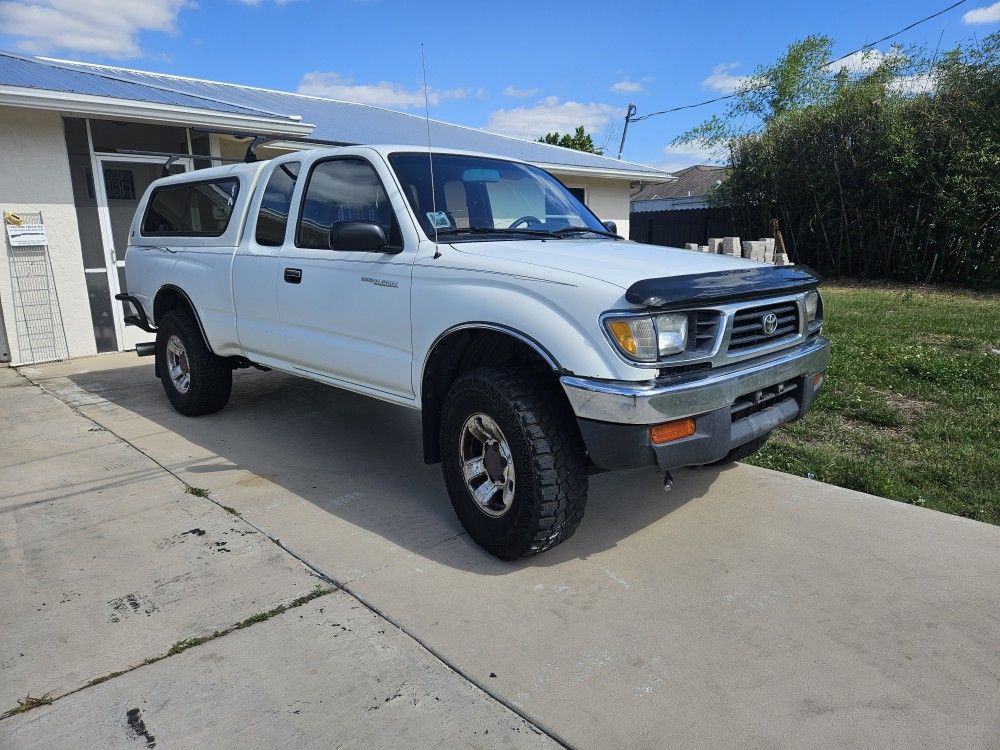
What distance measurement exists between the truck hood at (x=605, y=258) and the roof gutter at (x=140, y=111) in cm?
628

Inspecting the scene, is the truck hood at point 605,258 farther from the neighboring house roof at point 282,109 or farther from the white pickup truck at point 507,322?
the neighboring house roof at point 282,109

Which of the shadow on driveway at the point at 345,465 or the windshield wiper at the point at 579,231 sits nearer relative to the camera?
the shadow on driveway at the point at 345,465

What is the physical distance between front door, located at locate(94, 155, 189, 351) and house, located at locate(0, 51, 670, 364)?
0.01 metres

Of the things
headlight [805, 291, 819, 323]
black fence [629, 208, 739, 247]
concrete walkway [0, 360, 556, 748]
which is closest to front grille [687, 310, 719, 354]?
headlight [805, 291, 819, 323]

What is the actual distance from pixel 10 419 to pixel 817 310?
6.20 m

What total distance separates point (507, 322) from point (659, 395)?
29.9 inches

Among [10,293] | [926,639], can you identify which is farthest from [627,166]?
[926,639]

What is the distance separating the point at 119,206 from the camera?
8.92 metres

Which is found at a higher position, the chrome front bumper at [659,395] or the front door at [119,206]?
the front door at [119,206]

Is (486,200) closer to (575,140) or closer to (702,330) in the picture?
(702,330)

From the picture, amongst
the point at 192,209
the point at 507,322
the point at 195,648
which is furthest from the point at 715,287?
the point at 192,209

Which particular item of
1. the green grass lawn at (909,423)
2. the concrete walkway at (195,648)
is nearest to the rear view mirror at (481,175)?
the concrete walkway at (195,648)

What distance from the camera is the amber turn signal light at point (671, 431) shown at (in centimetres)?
292

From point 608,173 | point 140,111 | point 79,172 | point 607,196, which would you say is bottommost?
point 607,196
